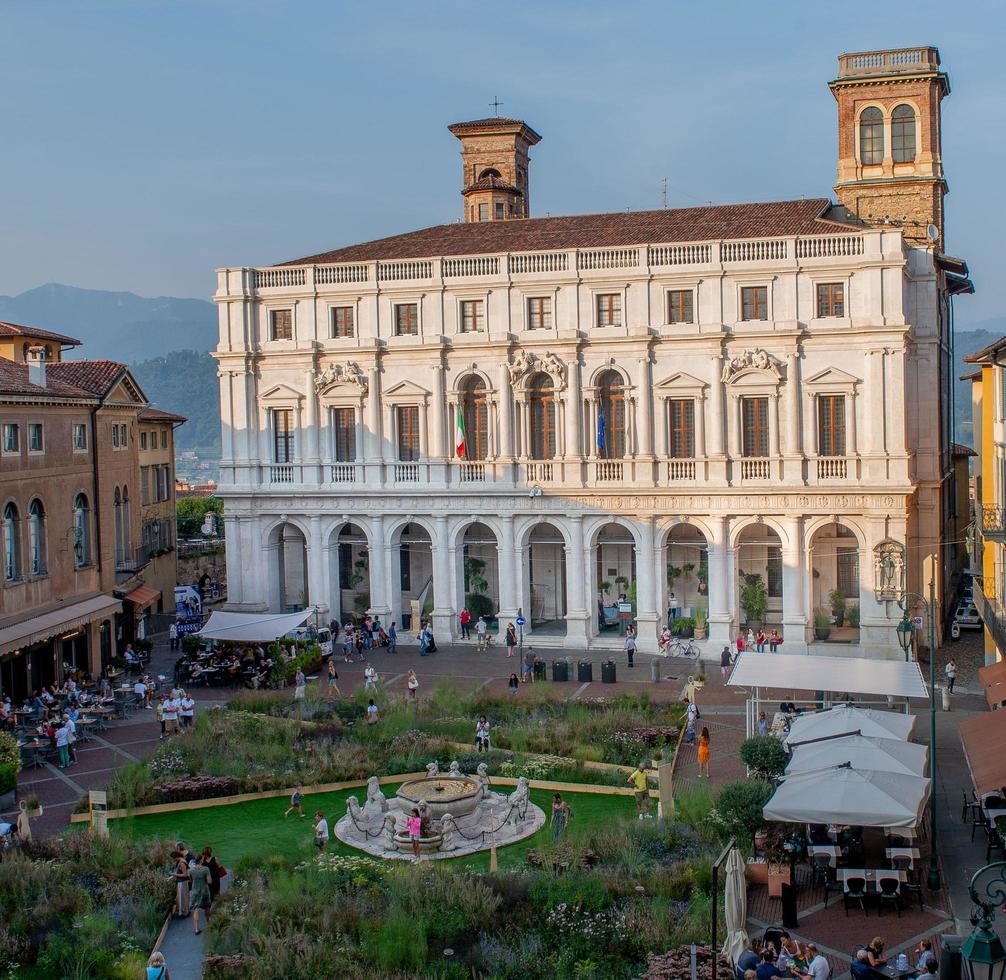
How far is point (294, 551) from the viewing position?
5853cm

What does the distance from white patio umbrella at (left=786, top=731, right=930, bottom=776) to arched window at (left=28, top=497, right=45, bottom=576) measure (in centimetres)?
2680

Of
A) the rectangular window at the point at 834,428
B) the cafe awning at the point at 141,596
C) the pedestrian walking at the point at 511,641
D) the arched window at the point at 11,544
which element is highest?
the rectangular window at the point at 834,428

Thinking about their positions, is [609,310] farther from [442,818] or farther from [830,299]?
[442,818]

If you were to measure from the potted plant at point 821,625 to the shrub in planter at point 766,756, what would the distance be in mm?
23223

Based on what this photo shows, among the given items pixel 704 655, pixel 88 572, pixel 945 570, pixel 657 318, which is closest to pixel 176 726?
pixel 88 572

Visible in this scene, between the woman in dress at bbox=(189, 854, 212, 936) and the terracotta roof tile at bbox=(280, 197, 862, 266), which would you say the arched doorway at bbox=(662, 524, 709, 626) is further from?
the woman in dress at bbox=(189, 854, 212, 936)

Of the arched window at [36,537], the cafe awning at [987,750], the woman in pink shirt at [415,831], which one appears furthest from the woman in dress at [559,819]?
the arched window at [36,537]

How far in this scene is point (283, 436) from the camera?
54.9 meters

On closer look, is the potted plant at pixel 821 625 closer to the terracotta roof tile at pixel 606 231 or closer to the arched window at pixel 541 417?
the arched window at pixel 541 417

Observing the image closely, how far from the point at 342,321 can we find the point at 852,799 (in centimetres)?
3586

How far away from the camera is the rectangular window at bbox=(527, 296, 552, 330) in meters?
51.4

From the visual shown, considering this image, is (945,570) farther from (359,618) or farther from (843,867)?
(843,867)

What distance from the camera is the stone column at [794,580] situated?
4769 cm

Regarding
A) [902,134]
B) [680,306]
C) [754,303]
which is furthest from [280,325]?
[902,134]
